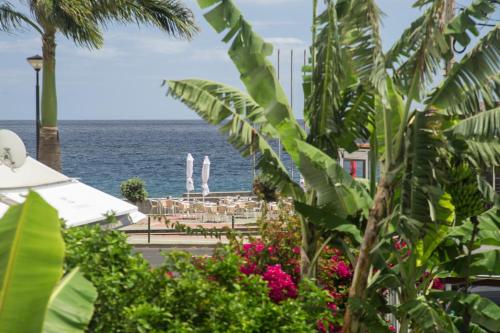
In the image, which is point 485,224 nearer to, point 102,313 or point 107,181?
point 102,313

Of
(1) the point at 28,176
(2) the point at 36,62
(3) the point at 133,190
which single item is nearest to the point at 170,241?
(2) the point at 36,62

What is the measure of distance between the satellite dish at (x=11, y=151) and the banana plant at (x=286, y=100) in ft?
14.3

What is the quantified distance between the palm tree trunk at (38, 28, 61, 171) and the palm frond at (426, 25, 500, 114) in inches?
715

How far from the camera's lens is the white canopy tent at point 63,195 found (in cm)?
1191

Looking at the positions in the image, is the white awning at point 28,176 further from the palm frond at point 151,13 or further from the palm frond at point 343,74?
the palm frond at point 151,13

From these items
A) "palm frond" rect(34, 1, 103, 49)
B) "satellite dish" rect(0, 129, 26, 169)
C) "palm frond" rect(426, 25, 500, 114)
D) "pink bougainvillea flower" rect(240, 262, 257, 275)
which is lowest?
"pink bougainvillea flower" rect(240, 262, 257, 275)

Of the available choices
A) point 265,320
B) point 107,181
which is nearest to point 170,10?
point 265,320

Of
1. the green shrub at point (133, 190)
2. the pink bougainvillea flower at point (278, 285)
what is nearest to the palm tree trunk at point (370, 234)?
the pink bougainvillea flower at point (278, 285)

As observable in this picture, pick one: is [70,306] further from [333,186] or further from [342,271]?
[342,271]

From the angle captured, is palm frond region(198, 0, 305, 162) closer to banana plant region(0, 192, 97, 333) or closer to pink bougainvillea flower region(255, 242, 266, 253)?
pink bougainvillea flower region(255, 242, 266, 253)

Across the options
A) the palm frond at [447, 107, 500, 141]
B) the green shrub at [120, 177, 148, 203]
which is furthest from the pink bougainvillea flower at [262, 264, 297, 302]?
the green shrub at [120, 177, 148, 203]

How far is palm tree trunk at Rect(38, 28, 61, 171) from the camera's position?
80.9 feet

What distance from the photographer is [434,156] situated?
25.0ft

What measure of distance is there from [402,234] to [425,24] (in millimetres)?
2152
